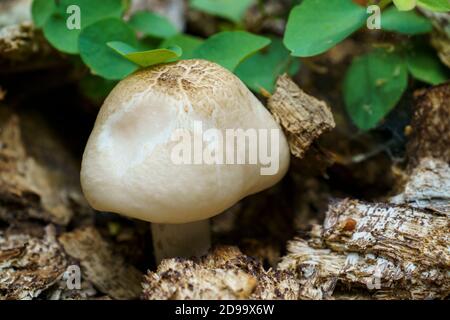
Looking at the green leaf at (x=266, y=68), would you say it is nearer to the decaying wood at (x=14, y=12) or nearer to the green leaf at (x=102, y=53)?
the green leaf at (x=102, y=53)

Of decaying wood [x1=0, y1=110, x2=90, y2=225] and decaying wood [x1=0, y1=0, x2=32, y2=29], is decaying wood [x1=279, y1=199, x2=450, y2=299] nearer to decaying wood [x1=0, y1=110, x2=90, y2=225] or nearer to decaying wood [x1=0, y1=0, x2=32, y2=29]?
decaying wood [x1=0, y1=110, x2=90, y2=225]

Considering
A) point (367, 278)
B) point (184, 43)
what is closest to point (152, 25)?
point (184, 43)

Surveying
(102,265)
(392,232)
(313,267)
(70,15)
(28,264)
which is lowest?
(102,265)

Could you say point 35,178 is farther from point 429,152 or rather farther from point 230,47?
point 429,152

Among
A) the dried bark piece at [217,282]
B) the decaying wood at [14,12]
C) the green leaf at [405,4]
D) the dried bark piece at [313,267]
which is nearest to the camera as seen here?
the dried bark piece at [217,282]

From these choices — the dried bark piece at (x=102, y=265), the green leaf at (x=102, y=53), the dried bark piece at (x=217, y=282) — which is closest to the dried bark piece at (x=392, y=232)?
the dried bark piece at (x=217, y=282)

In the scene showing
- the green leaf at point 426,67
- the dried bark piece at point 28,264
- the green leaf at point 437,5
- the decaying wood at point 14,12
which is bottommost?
the dried bark piece at point 28,264

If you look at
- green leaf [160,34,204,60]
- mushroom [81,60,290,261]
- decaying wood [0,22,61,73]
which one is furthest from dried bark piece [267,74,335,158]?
Answer: decaying wood [0,22,61,73]
